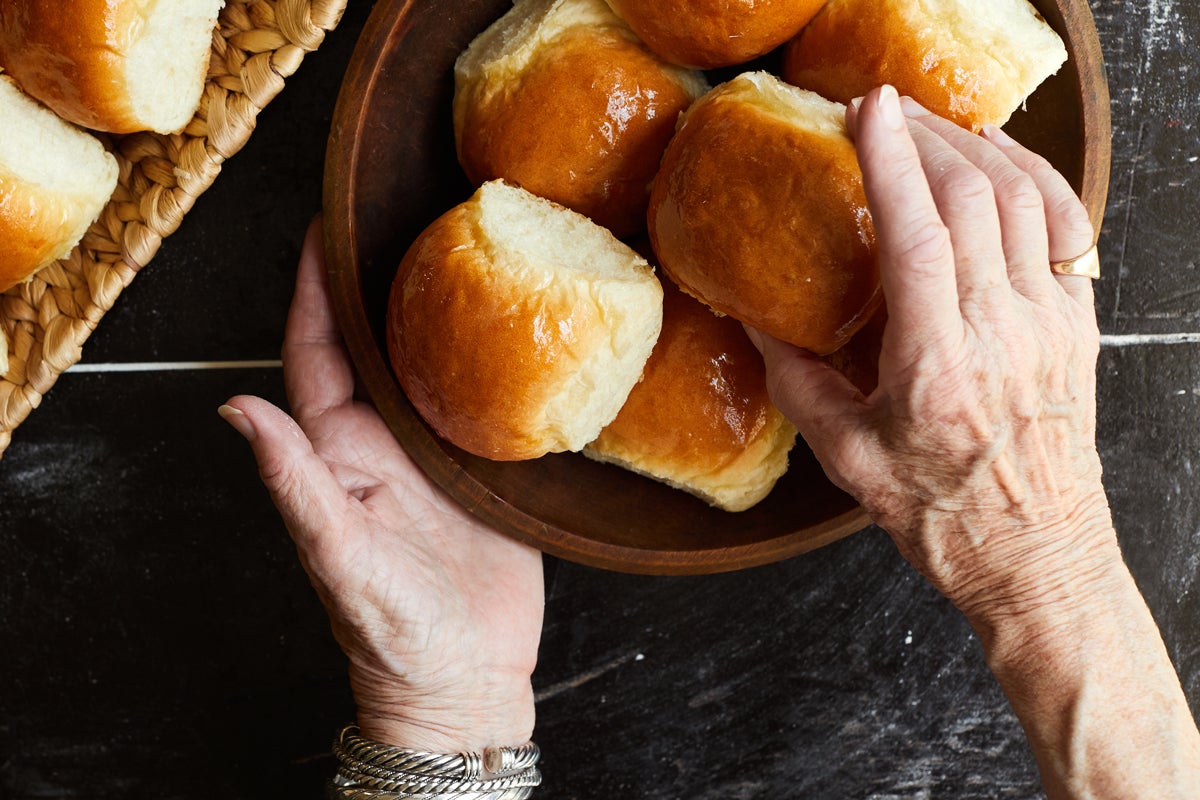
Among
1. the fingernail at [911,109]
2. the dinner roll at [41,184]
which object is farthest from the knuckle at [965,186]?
the dinner roll at [41,184]

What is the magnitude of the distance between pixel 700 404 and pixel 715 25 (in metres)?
0.47

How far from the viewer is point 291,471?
1.08m

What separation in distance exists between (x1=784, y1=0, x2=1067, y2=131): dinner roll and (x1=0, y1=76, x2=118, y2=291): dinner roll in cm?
102

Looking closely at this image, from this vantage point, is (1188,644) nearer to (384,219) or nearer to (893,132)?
(893,132)

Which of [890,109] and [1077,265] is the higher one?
[890,109]

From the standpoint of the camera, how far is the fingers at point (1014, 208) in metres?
0.98

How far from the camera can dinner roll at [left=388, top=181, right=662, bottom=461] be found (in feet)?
3.50

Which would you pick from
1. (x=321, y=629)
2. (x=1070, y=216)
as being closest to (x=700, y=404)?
(x=1070, y=216)

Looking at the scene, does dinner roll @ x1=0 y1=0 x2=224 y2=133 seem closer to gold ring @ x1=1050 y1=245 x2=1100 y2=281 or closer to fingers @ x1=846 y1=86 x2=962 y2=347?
fingers @ x1=846 y1=86 x2=962 y2=347

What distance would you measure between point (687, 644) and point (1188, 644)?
87cm

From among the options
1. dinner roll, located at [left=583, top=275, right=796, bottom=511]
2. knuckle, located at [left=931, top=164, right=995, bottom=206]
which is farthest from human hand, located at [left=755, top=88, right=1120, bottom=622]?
dinner roll, located at [left=583, top=275, right=796, bottom=511]

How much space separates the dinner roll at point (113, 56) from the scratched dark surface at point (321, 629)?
0.30 metres

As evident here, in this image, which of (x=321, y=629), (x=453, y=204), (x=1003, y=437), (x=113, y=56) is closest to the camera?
(x=1003, y=437)

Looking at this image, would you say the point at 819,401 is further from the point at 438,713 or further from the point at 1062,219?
the point at 438,713
